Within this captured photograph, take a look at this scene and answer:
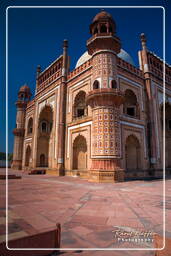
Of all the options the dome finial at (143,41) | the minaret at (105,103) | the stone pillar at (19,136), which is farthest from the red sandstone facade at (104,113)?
the stone pillar at (19,136)

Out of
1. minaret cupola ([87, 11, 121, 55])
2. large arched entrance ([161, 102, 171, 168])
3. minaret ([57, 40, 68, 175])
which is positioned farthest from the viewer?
large arched entrance ([161, 102, 171, 168])

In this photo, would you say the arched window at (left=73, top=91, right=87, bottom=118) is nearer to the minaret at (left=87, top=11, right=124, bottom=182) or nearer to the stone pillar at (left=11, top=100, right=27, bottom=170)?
the minaret at (left=87, top=11, right=124, bottom=182)

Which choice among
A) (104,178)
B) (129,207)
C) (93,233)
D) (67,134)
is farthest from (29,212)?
(67,134)

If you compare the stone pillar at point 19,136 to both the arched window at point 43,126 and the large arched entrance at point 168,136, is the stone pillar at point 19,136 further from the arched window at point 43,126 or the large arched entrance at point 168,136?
the large arched entrance at point 168,136

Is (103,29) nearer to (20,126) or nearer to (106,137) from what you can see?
(106,137)

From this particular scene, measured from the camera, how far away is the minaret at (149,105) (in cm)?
1692

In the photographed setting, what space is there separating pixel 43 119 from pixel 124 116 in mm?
13255

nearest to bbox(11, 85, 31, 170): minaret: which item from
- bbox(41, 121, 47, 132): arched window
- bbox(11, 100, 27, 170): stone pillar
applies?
bbox(11, 100, 27, 170): stone pillar

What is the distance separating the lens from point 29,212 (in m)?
4.37

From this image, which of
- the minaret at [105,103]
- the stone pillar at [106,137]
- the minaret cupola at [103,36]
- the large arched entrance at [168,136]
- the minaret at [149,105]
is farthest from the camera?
the large arched entrance at [168,136]

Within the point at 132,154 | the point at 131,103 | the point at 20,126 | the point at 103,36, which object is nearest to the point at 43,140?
the point at 20,126

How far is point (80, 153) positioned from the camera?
1691cm

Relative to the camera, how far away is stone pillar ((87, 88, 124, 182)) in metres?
11.8

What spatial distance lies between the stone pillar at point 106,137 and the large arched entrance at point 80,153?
12.9ft
